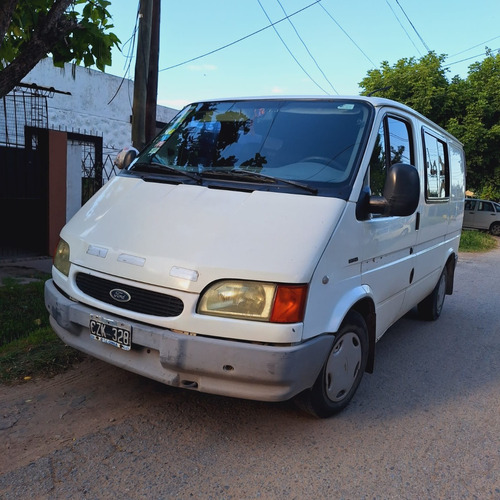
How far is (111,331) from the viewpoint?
2.99m

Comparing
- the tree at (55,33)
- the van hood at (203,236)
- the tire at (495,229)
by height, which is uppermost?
the tree at (55,33)

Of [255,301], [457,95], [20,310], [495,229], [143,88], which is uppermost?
[457,95]

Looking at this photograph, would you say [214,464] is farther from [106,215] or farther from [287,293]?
[106,215]

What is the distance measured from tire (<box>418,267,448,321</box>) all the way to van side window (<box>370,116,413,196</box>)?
222 centimetres

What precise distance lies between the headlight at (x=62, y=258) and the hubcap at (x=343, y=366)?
1.84 meters

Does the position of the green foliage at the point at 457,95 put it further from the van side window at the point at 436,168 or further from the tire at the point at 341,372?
the tire at the point at 341,372

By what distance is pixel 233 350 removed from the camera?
2.70 m

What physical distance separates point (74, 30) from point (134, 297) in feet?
10.9

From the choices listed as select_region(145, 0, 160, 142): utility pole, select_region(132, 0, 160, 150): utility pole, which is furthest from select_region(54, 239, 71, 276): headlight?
select_region(145, 0, 160, 142): utility pole

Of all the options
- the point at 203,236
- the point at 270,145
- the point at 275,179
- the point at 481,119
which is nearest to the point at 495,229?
the point at 481,119

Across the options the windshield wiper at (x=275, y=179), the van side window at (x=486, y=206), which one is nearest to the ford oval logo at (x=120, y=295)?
the windshield wiper at (x=275, y=179)

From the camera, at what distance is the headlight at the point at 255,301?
107 inches

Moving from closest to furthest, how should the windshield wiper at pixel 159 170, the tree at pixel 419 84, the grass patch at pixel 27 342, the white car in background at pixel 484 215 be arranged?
the windshield wiper at pixel 159 170 → the grass patch at pixel 27 342 → the tree at pixel 419 84 → the white car in background at pixel 484 215

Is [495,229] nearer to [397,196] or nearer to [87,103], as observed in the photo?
[87,103]
